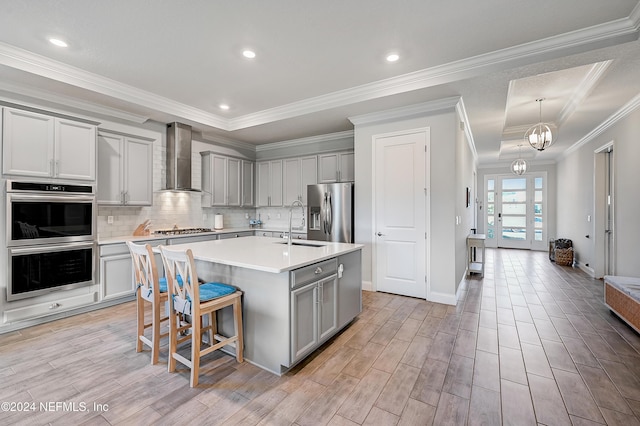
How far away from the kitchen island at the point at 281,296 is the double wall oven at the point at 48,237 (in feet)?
5.67

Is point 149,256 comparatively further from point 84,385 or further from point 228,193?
point 228,193

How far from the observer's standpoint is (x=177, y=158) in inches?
188

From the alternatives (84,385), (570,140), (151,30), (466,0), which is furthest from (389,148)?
(570,140)

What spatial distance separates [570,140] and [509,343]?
18.8 ft

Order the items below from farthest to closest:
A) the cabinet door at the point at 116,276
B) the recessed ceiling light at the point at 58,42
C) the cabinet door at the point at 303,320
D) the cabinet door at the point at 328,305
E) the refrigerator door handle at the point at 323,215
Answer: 1. the refrigerator door handle at the point at 323,215
2. the cabinet door at the point at 116,276
3. the recessed ceiling light at the point at 58,42
4. the cabinet door at the point at 328,305
5. the cabinet door at the point at 303,320

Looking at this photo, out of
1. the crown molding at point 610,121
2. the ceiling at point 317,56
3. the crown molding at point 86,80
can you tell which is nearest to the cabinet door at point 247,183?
the crown molding at point 86,80

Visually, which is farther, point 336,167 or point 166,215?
point 336,167

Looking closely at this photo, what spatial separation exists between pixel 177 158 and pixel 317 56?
119 inches

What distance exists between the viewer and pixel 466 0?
7.22ft

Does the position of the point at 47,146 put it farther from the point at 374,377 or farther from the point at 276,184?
the point at 374,377

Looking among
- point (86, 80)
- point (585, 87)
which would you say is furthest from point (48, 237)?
point (585, 87)

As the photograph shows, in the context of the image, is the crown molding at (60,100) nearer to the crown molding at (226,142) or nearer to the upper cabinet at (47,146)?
the upper cabinet at (47,146)

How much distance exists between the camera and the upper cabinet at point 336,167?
5289 mm

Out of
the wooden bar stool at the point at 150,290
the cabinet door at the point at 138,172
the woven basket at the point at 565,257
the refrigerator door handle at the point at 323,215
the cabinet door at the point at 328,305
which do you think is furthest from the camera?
the woven basket at the point at 565,257
